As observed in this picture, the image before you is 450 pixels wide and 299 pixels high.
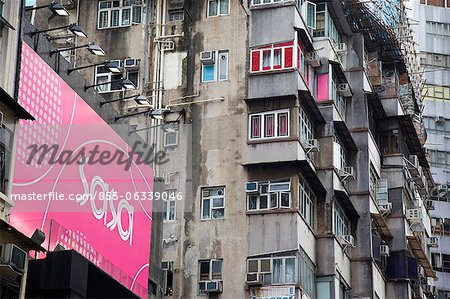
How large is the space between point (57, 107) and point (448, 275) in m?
32.0

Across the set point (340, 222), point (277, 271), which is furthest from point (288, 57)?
point (277, 271)

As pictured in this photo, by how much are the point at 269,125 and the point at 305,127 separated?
1398 mm

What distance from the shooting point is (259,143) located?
3031cm

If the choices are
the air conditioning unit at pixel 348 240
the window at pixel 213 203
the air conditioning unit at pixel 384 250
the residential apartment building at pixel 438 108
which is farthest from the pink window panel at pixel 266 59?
the residential apartment building at pixel 438 108

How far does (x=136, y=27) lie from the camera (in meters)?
32.8

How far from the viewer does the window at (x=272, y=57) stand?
30922 mm

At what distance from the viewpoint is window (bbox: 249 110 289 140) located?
1193 inches

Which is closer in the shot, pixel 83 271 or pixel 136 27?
pixel 83 271

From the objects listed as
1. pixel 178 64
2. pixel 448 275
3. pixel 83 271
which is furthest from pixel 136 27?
pixel 448 275

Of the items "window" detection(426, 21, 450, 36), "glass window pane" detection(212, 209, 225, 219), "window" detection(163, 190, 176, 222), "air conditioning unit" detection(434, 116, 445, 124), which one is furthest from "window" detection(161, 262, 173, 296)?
"window" detection(426, 21, 450, 36)

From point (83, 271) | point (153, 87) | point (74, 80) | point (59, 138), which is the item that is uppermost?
point (153, 87)

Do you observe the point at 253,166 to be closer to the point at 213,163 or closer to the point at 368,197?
the point at 213,163

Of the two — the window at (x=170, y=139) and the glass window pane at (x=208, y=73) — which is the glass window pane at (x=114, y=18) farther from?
the window at (x=170, y=139)

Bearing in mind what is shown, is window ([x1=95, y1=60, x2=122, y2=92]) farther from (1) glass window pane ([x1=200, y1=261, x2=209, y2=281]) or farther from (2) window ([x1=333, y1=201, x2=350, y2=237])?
(2) window ([x1=333, y1=201, x2=350, y2=237])
